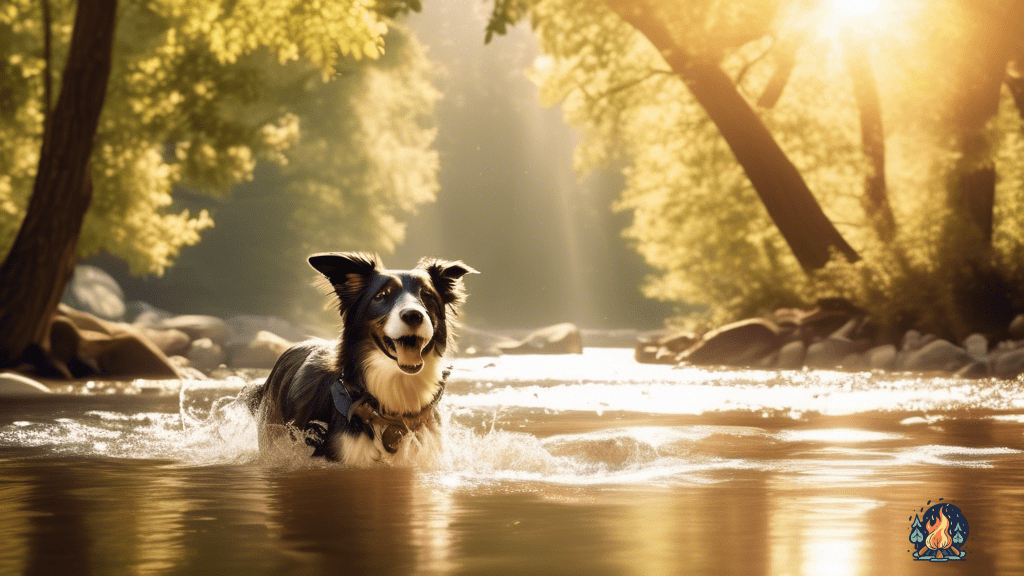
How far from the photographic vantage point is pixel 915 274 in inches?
961

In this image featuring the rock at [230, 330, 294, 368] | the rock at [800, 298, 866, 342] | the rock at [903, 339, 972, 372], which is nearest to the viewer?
the rock at [903, 339, 972, 372]

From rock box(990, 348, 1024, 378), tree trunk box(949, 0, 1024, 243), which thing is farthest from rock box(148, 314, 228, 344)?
rock box(990, 348, 1024, 378)

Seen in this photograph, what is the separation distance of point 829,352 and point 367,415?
18277 millimetres

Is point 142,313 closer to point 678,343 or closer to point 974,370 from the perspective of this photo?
point 678,343

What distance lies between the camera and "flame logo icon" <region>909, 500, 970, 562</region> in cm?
493

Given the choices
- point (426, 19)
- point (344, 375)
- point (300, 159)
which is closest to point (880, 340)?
point (344, 375)

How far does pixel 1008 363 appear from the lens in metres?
20.2

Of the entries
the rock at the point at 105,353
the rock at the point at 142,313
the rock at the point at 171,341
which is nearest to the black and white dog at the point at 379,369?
the rock at the point at 105,353

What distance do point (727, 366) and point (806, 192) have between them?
383cm

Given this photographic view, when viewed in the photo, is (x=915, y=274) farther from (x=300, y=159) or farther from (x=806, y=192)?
(x=300, y=159)

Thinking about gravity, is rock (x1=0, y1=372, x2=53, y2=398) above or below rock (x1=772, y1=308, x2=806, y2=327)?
below

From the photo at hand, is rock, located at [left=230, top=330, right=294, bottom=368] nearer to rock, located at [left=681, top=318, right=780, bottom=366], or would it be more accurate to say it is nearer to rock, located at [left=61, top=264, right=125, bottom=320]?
rock, located at [left=681, top=318, right=780, bottom=366]

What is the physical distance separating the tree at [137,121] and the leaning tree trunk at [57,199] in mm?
21

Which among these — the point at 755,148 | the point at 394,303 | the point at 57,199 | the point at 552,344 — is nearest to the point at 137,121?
the point at 57,199
